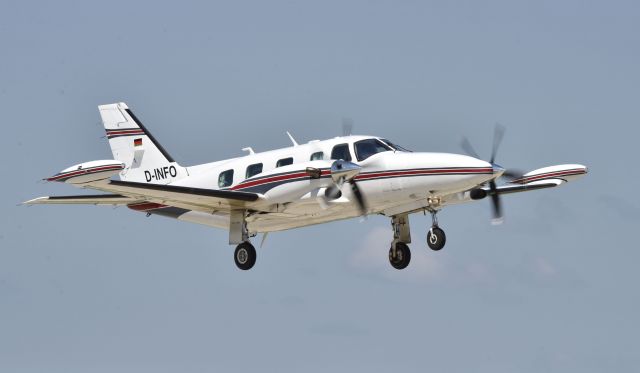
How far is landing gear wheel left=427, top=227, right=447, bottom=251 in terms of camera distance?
29359mm

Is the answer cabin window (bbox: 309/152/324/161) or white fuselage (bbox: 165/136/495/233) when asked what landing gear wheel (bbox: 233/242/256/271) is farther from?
cabin window (bbox: 309/152/324/161)

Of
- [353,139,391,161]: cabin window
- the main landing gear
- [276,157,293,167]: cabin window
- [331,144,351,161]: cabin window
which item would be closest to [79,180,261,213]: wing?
[276,157,293,167]: cabin window

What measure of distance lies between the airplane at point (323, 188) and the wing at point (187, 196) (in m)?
0.03

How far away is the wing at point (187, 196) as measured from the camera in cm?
2881

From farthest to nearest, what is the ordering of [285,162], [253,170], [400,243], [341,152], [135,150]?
[135,150] → [400,243] → [253,170] → [285,162] → [341,152]

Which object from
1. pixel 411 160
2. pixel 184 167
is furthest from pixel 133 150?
pixel 411 160

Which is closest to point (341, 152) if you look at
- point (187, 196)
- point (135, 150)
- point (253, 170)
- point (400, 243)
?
point (253, 170)

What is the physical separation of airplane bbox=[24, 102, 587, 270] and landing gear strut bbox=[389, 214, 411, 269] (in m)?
0.03

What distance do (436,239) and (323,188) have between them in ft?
10.5

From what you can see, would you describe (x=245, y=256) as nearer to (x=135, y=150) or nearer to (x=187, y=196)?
(x=187, y=196)

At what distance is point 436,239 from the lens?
2942 cm

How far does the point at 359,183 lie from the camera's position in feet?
95.9

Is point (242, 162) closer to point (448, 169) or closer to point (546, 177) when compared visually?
point (448, 169)

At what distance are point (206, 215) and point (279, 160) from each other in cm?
308
